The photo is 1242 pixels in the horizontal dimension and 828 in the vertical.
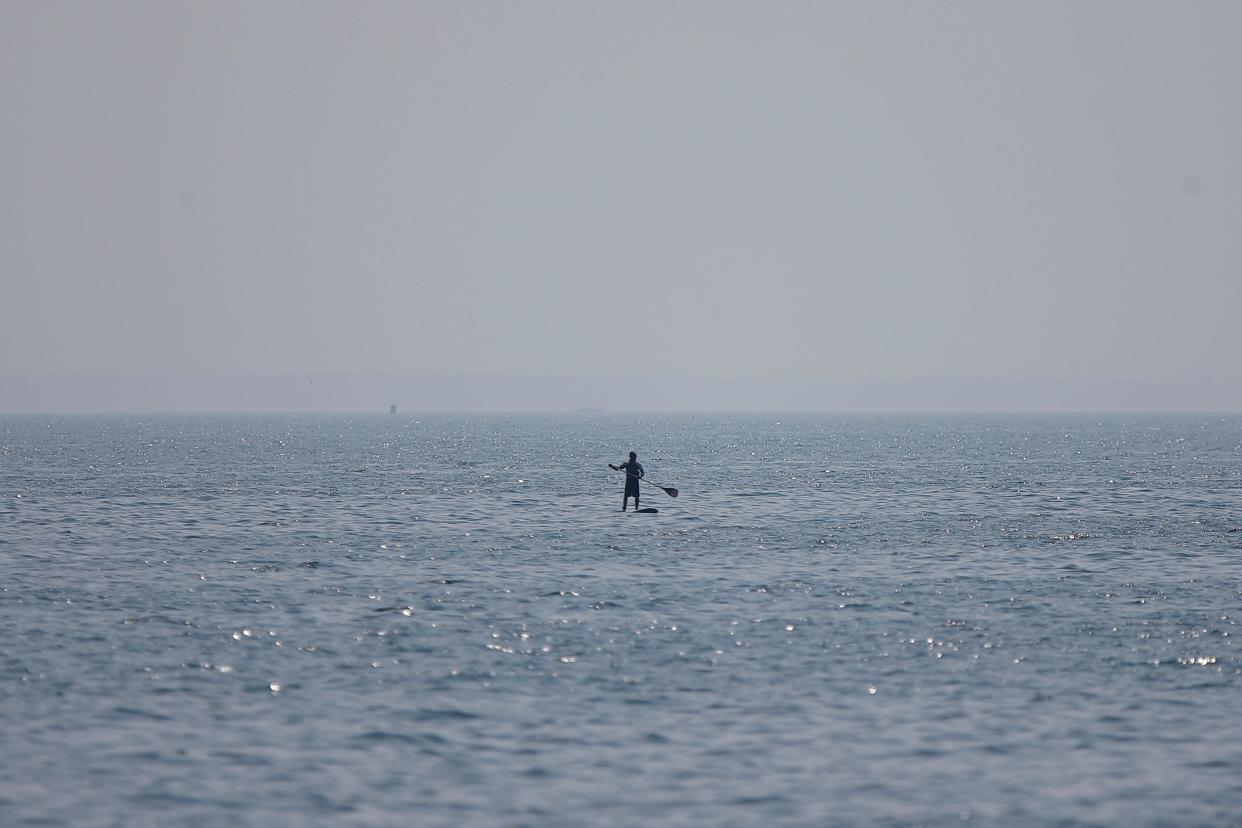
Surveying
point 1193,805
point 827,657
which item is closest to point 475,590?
point 827,657

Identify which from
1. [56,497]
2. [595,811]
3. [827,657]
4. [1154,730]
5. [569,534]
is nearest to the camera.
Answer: [595,811]

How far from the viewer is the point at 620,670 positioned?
2519cm

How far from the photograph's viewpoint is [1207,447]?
14250 cm

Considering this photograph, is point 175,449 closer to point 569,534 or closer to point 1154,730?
point 569,534

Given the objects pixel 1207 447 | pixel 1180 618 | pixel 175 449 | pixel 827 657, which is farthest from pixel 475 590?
pixel 1207 447

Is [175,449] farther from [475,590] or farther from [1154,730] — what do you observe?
[1154,730]

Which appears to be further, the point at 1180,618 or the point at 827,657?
the point at 1180,618

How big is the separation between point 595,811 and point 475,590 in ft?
61.5

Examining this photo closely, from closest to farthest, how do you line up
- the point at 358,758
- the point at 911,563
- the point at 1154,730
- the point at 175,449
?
the point at 358,758
the point at 1154,730
the point at 911,563
the point at 175,449

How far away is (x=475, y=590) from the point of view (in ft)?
117

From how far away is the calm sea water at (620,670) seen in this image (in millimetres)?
17875

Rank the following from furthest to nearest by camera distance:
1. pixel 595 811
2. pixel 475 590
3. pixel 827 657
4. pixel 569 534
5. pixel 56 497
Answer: pixel 56 497
pixel 569 534
pixel 475 590
pixel 827 657
pixel 595 811

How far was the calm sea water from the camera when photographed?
17875mm

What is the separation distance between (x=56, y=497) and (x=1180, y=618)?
55.8m
